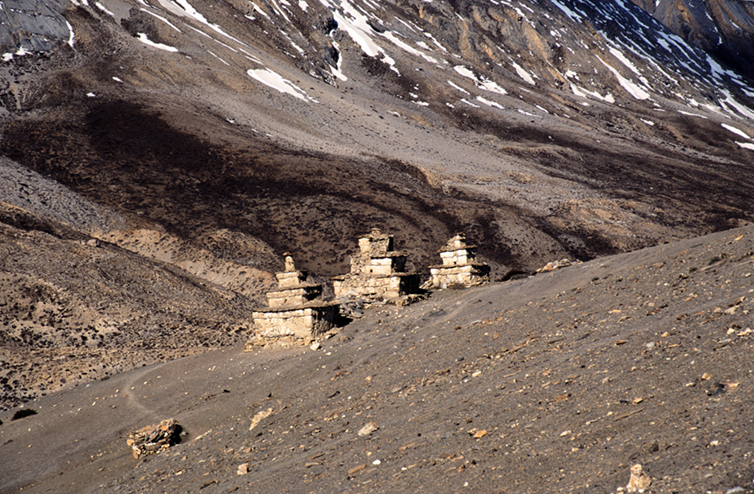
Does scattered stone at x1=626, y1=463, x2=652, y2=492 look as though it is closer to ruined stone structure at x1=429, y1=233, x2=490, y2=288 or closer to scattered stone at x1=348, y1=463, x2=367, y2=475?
scattered stone at x1=348, y1=463, x2=367, y2=475

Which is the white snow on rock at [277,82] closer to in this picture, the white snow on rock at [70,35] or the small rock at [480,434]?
the white snow on rock at [70,35]

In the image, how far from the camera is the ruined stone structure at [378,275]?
2122 cm

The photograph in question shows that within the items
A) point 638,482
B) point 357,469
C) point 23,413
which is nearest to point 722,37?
point 23,413

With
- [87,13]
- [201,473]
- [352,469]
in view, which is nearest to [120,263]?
[201,473]

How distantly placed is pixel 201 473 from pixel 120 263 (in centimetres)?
2339

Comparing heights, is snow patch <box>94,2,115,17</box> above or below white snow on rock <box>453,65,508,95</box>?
below

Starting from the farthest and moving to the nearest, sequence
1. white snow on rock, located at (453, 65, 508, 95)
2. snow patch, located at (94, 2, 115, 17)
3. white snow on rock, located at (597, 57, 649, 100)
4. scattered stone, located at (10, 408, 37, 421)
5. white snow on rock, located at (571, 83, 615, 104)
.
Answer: white snow on rock, located at (597, 57, 649, 100) → white snow on rock, located at (571, 83, 615, 104) → white snow on rock, located at (453, 65, 508, 95) → snow patch, located at (94, 2, 115, 17) → scattered stone, located at (10, 408, 37, 421)

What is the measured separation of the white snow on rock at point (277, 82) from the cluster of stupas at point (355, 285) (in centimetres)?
7045

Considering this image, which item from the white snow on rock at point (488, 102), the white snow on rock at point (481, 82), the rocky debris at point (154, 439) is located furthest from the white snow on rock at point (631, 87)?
the rocky debris at point (154, 439)

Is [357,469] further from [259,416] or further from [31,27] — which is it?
[31,27]

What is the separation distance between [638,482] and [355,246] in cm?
4011

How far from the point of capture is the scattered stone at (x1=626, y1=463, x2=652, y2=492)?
5836mm

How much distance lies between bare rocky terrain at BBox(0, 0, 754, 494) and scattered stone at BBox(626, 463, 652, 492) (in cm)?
17

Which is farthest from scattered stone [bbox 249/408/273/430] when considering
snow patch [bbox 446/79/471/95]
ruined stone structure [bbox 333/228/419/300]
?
snow patch [bbox 446/79/471/95]
